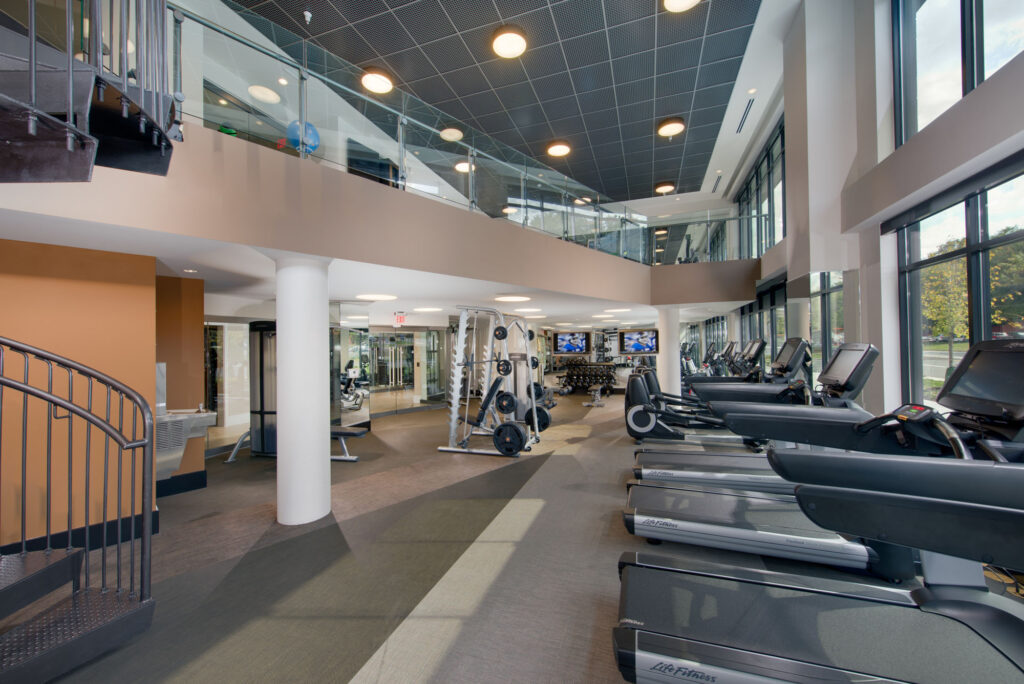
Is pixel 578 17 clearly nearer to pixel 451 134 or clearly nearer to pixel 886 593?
pixel 451 134

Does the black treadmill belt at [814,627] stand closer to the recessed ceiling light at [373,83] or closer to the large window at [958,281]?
the large window at [958,281]

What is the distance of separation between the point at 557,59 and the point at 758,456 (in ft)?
18.3

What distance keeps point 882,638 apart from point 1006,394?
4.07 ft

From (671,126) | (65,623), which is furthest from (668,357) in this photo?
(65,623)

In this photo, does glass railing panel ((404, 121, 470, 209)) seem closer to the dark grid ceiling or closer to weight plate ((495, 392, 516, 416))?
the dark grid ceiling

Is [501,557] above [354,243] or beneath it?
→ beneath

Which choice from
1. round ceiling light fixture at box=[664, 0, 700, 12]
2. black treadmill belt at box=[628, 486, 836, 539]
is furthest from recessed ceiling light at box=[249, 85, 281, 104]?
black treadmill belt at box=[628, 486, 836, 539]

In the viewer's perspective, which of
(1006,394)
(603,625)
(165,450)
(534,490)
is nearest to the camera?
(1006,394)

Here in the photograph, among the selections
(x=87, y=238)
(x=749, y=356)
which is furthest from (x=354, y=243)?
(x=749, y=356)

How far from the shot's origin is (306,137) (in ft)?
12.2

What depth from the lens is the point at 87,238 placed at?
311 centimetres

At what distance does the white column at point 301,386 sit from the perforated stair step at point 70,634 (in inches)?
61.2

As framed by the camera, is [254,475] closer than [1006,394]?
No

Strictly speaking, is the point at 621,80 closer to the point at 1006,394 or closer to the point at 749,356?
the point at 749,356
